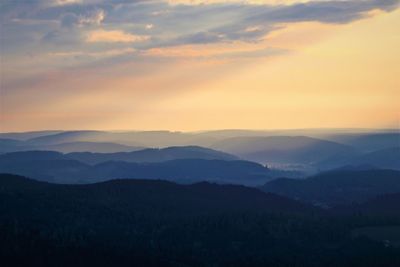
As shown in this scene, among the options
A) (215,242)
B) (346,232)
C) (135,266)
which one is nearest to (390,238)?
(346,232)

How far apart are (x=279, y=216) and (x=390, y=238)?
2868cm

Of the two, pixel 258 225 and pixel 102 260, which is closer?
pixel 102 260

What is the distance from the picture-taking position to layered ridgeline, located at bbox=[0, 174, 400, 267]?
137750 millimetres

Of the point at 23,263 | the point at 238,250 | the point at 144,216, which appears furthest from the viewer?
the point at 144,216

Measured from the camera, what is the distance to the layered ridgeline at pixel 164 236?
137750mm

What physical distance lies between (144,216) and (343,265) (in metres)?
57.5

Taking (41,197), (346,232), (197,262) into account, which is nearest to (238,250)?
(197,262)

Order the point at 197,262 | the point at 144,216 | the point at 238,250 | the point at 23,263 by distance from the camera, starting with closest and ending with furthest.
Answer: the point at 23,263 → the point at 197,262 → the point at 238,250 → the point at 144,216

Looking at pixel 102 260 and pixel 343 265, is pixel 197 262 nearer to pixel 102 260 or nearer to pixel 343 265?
pixel 102 260

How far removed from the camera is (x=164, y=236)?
545 feet

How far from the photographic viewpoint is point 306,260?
15000 cm

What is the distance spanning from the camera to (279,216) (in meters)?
190

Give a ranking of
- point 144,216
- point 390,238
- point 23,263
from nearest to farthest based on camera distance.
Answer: point 23,263 < point 390,238 < point 144,216

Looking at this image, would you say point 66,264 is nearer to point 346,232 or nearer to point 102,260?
point 102,260
